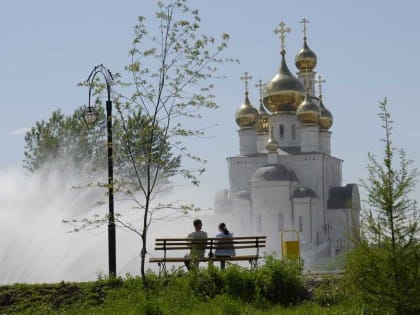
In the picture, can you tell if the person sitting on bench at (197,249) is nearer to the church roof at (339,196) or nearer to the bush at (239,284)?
the bush at (239,284)

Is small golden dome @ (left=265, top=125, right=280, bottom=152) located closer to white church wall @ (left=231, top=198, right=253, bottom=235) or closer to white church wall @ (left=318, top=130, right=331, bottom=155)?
white church wall @ (left=231, top=198, right=253, bottom=235)

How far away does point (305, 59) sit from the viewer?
6197cm

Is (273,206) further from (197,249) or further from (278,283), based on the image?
(278,283)

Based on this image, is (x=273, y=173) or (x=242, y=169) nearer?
(x=273, y=173)

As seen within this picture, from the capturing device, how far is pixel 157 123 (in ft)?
55.1

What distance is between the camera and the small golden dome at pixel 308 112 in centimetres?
5647

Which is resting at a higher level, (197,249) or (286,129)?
(286,129)

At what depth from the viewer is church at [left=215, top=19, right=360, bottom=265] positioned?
2143 inches

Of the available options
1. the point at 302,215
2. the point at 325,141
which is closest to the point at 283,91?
the point at 325,141

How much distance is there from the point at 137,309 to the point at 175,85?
5274 millimetres

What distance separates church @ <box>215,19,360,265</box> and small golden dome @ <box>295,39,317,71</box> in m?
0.07

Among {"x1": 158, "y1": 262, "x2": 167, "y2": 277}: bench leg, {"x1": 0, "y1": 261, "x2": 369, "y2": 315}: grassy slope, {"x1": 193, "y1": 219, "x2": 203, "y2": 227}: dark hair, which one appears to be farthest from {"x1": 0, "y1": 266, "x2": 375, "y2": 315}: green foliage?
{"x1": 193, "y1": 219, "x2": 203, "y2": 227}: dark hair

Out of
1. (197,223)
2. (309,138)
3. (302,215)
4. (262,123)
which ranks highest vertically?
(262,123)

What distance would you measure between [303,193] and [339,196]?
202 inches
